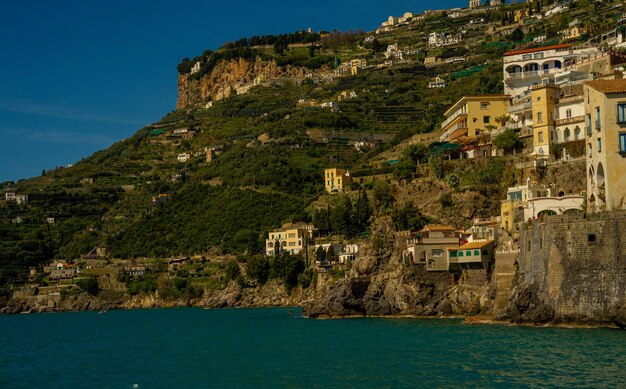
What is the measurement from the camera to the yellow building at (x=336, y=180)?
102625 millimetres

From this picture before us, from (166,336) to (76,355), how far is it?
10.7 metres

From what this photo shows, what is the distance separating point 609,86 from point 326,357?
22.3 meters

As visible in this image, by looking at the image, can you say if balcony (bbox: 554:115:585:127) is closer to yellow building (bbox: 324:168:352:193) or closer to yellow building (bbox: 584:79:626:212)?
yellow building (bbox: 584:79:626:212)

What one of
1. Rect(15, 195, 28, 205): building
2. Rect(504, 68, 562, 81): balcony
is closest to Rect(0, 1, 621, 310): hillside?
Rect(15, 195, 28, 205): building

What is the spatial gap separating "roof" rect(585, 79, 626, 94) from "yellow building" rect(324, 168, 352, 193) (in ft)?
163

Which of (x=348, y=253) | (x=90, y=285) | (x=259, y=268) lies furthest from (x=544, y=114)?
(x=90, y=285)

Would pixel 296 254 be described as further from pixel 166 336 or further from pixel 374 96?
pixel 374 96

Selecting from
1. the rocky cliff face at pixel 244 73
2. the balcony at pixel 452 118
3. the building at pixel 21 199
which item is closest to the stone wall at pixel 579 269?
the balcony at pixel 452 118

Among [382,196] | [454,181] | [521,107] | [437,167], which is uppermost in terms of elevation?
[521,107]

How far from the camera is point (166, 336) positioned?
2675 inches

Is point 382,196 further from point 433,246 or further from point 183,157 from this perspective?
point 183,157

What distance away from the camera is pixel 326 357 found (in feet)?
157

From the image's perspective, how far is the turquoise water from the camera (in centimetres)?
3894

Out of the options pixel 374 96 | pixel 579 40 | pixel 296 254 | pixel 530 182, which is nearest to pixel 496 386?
pixel 530 182
